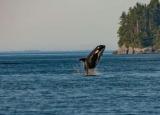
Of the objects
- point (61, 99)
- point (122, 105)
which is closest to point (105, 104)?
point (122, 105)

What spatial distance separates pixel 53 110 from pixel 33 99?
31.1 feet

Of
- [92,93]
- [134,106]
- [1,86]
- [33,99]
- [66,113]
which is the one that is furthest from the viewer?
[1,86]

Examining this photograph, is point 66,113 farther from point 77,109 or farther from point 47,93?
point 47,93

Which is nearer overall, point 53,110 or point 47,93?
point 53,110

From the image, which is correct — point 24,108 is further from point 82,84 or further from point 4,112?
→ point 82,84

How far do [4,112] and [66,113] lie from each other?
467 centimetres

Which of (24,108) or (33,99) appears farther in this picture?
(33,99)

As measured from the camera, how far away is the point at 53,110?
63312mm

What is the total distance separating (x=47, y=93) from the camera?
80250 mm

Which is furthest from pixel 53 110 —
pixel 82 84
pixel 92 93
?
pixel 82 84

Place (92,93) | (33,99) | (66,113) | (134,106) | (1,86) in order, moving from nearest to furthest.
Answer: (66,113) < (134,106) < (33,99) < (92,93) < (1,86)

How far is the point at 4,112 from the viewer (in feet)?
204

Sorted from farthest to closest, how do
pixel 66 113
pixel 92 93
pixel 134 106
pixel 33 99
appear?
1. pixel 92 93
2. pixel 33 99
3. pixel 134 106
4. pixel 66 113

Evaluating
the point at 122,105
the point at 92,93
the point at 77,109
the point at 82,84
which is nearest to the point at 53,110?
the point at 77,109
